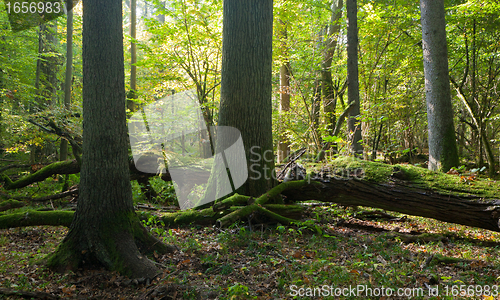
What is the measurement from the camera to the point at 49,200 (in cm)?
634

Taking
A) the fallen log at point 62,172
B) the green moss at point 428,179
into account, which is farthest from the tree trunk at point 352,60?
the fallen log at point 62,172

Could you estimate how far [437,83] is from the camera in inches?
243

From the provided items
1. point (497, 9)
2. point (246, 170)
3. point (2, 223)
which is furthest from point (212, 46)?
point (497, 9)

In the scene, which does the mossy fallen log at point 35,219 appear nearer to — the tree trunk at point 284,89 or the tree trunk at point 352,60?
the tree trunk at point 284,89

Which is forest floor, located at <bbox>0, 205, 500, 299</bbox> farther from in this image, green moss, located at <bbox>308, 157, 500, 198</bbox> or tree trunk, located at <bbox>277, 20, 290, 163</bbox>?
tree trunk, located at <bbox>277, 20, 290, 163</bbox>

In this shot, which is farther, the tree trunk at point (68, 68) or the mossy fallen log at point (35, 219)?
the tree trunk at point (68, 68)

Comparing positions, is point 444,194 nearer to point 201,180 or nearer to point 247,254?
point 247,254

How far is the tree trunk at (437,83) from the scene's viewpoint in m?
6.04

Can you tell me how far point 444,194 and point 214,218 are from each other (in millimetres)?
3980

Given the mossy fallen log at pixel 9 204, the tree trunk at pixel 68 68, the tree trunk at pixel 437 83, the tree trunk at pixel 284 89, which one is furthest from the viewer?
the tree trunk at pixel 284 89

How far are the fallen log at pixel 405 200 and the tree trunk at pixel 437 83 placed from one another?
1.39 metres

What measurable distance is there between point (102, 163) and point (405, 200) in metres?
4.88

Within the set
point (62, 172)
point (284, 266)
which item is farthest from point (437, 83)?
point (62, 172)

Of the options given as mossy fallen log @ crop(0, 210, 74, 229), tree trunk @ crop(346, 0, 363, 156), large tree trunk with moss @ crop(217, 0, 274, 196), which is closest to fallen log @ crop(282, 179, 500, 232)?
large tree trunk with moss @ crop(217, 0, 274, 196)
